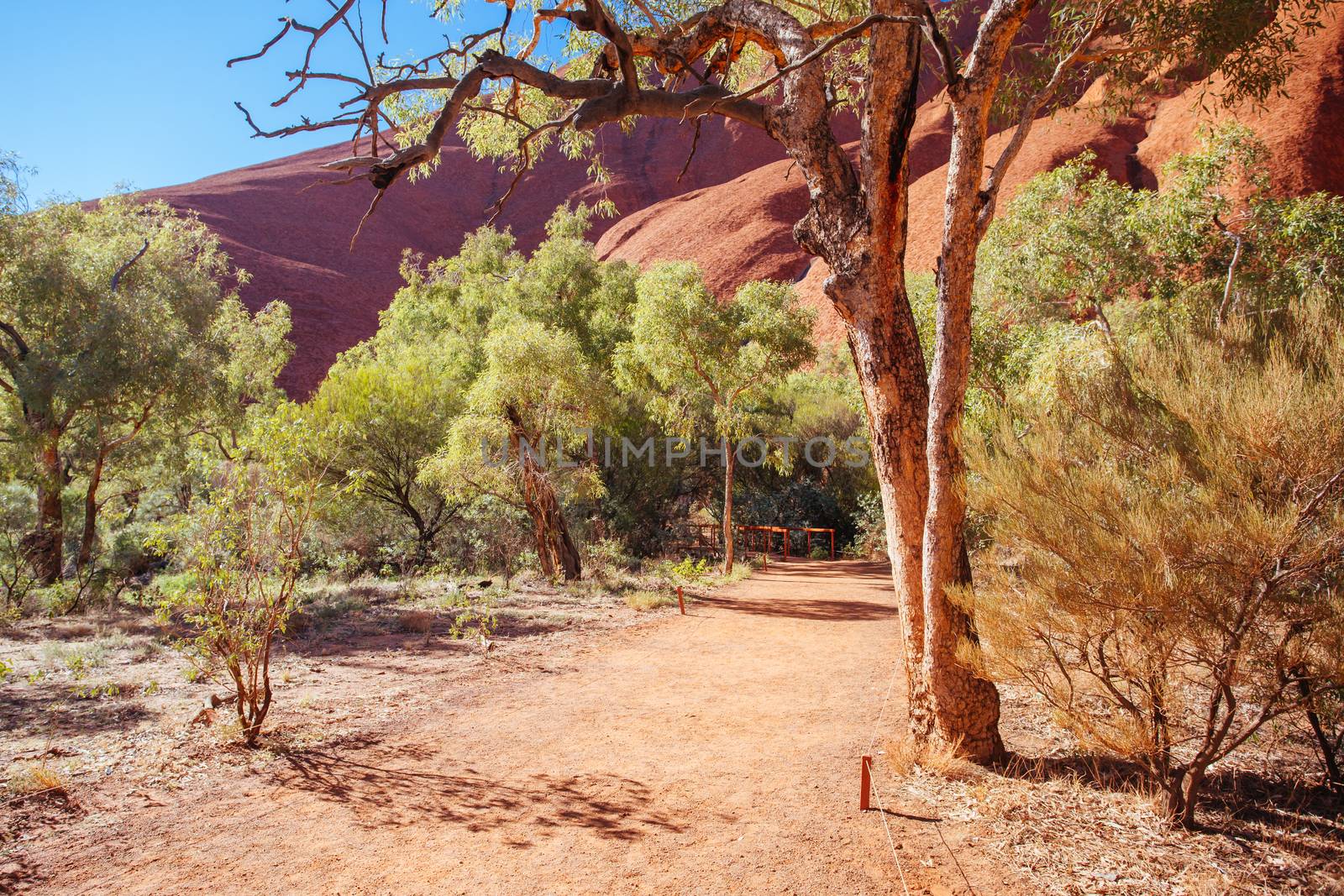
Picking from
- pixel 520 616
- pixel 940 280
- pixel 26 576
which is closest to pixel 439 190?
pixel 26 576

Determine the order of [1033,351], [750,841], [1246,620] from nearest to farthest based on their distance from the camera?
[1246,620] → [750,841] → [1033,351]

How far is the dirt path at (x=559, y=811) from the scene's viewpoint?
3158 mm

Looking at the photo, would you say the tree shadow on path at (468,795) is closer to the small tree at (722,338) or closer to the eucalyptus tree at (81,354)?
the small tree at (722,338)

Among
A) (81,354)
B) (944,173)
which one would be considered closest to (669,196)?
(944,173)

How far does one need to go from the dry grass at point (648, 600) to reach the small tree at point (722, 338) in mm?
3060

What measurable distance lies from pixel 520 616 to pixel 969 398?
26.4ft

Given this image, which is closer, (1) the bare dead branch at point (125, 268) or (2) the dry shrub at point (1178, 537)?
(2) the dry shrub at point (1178, 537)

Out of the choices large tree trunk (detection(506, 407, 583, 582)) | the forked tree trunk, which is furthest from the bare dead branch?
the forked tree trunk

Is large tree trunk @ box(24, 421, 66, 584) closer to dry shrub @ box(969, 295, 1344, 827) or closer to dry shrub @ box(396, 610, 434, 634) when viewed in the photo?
dry shrub @ box(396, 610, 434, 634)

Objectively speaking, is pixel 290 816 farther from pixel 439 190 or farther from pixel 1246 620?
pixel 439 190

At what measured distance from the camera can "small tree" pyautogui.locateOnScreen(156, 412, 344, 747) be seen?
4754 mm

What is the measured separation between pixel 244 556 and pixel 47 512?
1092 cm

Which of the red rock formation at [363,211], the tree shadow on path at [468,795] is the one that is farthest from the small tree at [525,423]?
the red rock formation at [363,211]

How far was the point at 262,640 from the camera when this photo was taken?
4.90 metres
